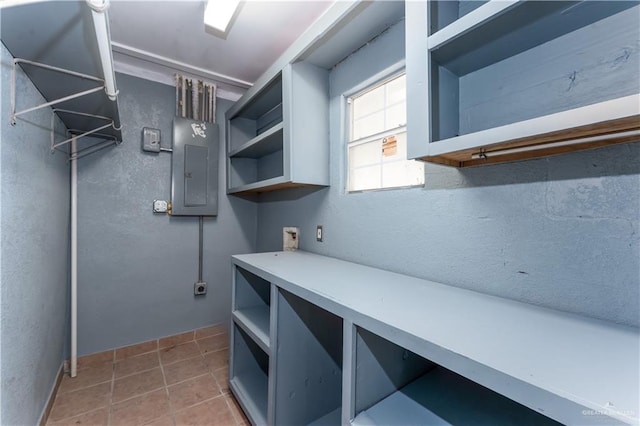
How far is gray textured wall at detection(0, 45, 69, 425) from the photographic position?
3.33 feet

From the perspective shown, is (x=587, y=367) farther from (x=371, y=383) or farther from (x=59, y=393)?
(x=59, y=393)

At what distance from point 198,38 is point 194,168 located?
3.49 ft

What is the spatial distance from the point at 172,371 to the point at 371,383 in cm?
181

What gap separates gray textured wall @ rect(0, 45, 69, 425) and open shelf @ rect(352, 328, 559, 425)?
133 cm

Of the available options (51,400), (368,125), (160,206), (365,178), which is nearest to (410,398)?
(365,178)

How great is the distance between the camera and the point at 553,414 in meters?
0.47

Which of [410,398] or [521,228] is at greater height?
[521,228]

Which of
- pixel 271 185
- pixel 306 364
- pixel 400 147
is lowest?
pixel 306 364

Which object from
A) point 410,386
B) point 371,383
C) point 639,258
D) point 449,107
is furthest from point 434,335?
Answer: point 449,107

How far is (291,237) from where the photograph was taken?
230 centimetres

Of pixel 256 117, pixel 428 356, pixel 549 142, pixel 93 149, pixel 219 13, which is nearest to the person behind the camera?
pixel 428 356

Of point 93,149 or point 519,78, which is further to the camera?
point 93,149

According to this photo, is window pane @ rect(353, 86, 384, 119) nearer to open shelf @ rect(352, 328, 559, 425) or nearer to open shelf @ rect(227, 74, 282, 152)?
open shelf @ rect(227, 74, 282, 152)

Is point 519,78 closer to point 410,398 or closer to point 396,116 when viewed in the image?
point 396,116
